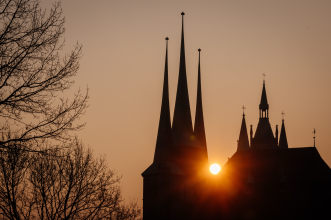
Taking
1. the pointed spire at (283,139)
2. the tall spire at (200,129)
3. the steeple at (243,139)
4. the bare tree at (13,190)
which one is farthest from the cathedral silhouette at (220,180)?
the bare tree at (13,190)

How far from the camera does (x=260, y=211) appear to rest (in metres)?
93.1

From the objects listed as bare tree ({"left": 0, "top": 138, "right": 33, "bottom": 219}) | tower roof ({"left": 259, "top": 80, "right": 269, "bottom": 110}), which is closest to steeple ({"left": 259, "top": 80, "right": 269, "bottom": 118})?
tower roof ({"left": 259, "top": 80, "right": 269, "bottom": 110})

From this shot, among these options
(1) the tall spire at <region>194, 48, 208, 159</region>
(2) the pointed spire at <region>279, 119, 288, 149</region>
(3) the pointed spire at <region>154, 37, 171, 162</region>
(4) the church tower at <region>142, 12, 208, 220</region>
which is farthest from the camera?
(2) the pointed spire at <region>279, 119, 288, 149</region>

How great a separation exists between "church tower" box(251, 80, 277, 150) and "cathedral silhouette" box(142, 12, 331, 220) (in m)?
19.3

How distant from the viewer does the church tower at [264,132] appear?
11909cm

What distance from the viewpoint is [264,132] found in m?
120

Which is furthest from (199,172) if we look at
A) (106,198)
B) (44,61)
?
(44,61)

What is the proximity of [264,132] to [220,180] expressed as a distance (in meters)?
22.4

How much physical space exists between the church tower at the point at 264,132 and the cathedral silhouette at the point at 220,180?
63.5ft

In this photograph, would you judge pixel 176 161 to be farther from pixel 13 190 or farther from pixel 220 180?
pixel 13 190

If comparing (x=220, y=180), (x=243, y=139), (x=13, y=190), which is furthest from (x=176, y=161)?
(x=13, y=190)

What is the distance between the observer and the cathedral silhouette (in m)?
84.9

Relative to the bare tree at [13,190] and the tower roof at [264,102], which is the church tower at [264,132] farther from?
the bare tree at [13,190]

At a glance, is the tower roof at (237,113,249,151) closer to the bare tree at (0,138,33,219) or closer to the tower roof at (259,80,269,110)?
the tower roof at (259,80,269,110)
